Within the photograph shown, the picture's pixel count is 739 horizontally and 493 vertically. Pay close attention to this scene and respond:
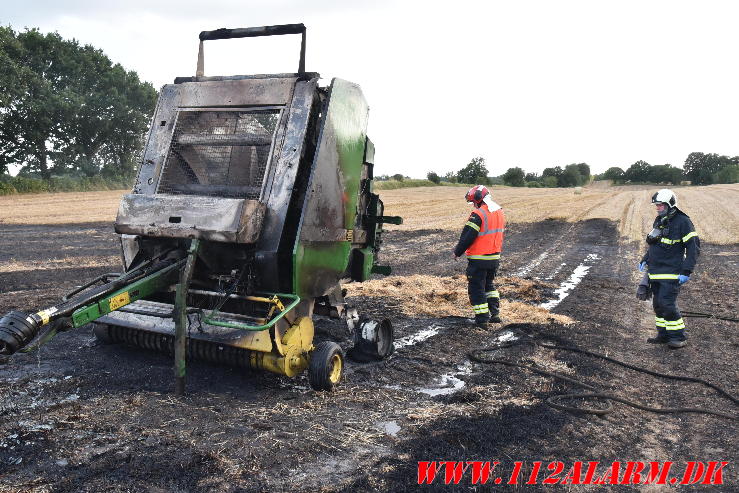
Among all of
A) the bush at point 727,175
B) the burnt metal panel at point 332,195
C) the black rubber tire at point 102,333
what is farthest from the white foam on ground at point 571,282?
the bush at point 727,175

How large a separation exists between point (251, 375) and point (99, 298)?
137 cm

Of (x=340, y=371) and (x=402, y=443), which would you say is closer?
(x=402, y=443)

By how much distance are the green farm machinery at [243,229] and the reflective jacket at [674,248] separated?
3293 mm

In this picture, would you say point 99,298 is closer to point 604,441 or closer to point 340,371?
point 340,371

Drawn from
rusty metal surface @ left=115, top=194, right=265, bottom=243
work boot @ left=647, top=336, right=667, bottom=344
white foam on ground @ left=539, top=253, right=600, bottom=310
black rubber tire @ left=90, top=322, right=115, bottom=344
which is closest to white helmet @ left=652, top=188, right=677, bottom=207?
work boot @ left=647, top=336, right=667, bottom=344

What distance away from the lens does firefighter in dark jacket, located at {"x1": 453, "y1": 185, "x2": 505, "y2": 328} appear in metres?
6.57

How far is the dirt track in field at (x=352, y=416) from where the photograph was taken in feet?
9.95

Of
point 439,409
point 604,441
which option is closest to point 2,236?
point 439,409

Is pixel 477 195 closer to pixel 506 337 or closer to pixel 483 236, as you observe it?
pixel 483 236

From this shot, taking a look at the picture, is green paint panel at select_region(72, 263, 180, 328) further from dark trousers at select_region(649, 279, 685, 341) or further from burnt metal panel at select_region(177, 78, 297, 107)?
dark trousers at select_region(649, 279, 685, 341)

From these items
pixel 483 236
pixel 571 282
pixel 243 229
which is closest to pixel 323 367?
pixel 243 229

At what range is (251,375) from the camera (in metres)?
4.50

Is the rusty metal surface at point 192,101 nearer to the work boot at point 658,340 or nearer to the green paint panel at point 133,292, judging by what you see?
the green paint panel at point 133,292

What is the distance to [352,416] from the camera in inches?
151
